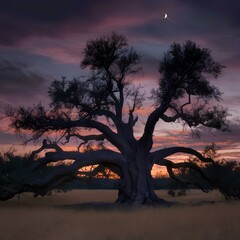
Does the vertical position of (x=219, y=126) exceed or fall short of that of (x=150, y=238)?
it exceeds it

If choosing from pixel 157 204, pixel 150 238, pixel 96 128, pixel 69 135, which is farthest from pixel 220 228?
pixel 69 135

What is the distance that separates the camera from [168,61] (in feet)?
106

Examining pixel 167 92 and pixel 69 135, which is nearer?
pixel 167 92

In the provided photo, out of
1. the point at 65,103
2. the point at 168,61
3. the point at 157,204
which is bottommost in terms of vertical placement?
the point at 157,204

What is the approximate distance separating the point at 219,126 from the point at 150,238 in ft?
69.0

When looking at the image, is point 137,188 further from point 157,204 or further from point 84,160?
point 84,160

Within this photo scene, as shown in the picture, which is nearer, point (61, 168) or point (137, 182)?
point (61, 168)

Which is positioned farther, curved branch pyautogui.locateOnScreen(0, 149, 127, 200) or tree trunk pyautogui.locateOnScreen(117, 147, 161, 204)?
tree trunk pyautogui.locateOnScreen(117, 147, 161, 204)

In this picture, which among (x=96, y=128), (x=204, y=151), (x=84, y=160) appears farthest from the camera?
(x=204, y=151)

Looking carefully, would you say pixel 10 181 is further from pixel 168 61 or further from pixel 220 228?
pixel 220 228

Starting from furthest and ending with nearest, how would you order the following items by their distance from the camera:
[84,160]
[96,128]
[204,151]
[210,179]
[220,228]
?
[204,151] < [210,179] < [96,128] < [84,160] < [220,228]

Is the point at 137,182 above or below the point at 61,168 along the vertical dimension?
below

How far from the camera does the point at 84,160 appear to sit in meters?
30.9

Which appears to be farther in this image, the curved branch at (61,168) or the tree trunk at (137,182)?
the tree trunk at (137,182)
